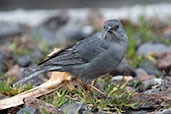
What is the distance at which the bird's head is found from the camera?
180 inches

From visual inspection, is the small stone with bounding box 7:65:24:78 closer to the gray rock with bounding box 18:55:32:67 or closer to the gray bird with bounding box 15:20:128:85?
the gray rock with bounding box 18:55:32:67

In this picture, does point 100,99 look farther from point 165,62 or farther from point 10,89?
point 165,62

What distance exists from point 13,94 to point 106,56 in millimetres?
1442

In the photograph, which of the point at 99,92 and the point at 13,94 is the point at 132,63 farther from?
the point at 13,94

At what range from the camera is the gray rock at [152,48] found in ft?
20.9

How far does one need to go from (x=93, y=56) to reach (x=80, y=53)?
0.22m

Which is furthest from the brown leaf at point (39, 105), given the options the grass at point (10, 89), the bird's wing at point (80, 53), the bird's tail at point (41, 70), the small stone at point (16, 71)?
the small stone at point (16, 71)

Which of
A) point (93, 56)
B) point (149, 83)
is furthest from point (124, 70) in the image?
point (93, 56)

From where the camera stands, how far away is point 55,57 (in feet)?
15.8

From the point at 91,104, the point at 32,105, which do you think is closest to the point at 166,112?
the point at 91,104

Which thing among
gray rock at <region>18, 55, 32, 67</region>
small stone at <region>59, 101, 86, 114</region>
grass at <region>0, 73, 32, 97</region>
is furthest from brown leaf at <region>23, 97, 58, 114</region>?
gray rock at <region>18, 55, 32, 67</region>

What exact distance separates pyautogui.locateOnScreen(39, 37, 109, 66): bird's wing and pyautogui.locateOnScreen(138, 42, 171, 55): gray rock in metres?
1.94

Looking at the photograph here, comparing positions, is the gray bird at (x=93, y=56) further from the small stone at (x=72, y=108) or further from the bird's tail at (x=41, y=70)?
the small stone at (x=72, y=108)

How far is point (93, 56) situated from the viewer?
4.63 m
